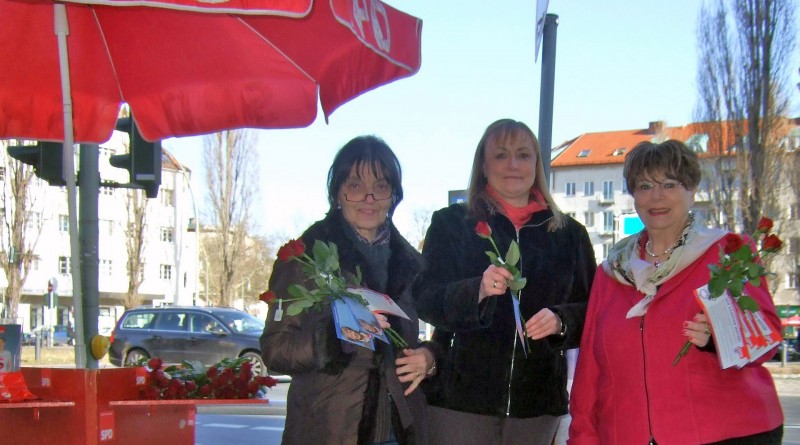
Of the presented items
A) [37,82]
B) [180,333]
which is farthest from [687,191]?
[180,333]

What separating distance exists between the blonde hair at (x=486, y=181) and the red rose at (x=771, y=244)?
2.51 feet

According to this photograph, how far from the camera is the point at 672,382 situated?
2.91 meters

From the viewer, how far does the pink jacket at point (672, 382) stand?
2861 millimetres

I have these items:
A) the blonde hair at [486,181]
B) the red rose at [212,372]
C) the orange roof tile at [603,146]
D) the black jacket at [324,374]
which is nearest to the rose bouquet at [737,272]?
the blonde hair at [486,181]

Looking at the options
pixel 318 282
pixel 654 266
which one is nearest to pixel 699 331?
pixel 654 266

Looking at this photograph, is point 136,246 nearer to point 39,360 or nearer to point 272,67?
point 39,360

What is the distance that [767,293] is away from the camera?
2.94 meters

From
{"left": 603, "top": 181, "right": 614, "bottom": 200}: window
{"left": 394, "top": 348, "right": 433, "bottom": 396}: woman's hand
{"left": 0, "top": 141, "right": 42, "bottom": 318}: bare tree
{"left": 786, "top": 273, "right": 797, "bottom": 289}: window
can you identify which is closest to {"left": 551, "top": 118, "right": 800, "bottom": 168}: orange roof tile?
{"left": 603, "top": 181, "right": 614, "bottom": 200}: window

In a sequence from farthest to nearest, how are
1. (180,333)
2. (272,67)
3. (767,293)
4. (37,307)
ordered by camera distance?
(37,307) → (180,333) → (272,67) → (767,293)

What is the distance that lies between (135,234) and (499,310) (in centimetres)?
3400

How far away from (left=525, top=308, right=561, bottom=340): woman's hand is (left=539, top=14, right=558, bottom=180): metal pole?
144 cm

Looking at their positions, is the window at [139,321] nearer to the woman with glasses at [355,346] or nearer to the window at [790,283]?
the woman with glasses at [355,346]

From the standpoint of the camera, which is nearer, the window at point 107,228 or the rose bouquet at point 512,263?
the rose bouquet at point 512,263

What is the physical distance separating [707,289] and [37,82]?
336cm
